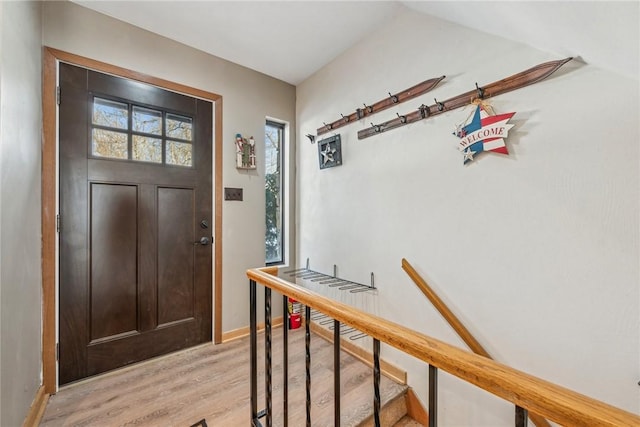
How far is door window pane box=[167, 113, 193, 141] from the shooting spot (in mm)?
2201

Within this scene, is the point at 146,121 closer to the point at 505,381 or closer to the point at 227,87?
the point at 227,87

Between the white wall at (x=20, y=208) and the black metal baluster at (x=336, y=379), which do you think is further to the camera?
the white wall at (x=20, y=208)

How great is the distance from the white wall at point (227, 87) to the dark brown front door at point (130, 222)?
6.0 inches

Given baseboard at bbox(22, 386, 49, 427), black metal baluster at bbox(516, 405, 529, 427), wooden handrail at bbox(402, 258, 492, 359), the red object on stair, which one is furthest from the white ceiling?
baseboard at bbox(22, 386, 49, 427)

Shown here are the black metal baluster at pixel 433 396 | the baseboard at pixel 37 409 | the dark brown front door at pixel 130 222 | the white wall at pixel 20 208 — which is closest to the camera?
the black metal baluster at pixel 433 396

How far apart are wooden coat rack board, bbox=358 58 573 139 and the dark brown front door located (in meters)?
1.61

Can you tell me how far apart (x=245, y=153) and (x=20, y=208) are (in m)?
1.52

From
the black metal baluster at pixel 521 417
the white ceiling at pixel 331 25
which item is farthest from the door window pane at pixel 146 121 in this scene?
the black metal baluster at pixel 521 417

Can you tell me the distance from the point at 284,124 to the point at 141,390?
2.58 meters

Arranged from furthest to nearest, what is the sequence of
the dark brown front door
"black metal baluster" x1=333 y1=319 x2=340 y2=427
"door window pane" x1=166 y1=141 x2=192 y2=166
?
1. "door window pane" x1=166 y1=141 x2=192 y2=166
2. the dark brown front door
3. "black metal baluster" x1=333 y1=319 x2=340 y2=427

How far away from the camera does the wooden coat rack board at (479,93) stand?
1.24m

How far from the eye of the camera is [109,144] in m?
1.94

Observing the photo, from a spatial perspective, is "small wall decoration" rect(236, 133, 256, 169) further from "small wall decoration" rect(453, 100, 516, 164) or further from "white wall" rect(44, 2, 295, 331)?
"small wall decoration" rect(453, 100, 516, 164)

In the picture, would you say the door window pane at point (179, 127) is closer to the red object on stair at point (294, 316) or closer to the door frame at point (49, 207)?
the door frame at point (49, 207)
